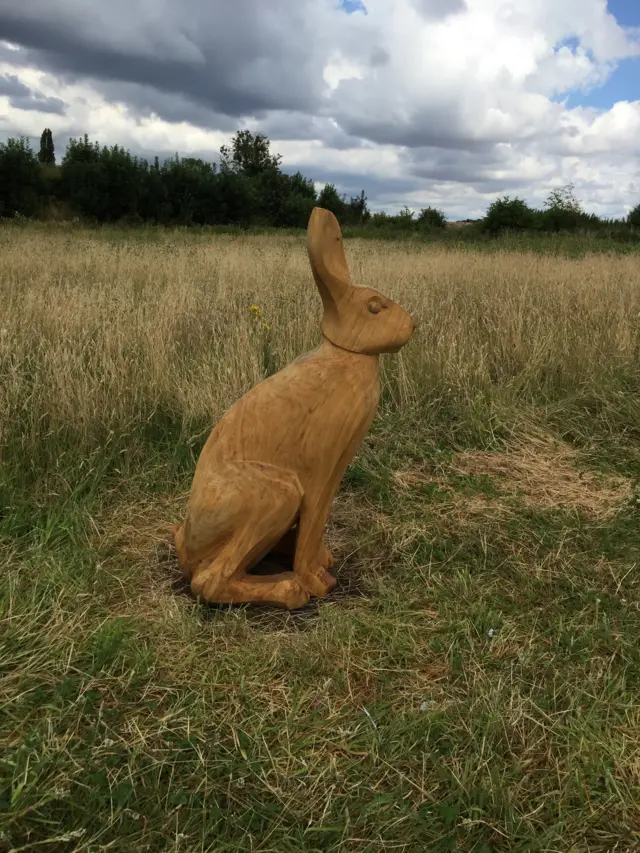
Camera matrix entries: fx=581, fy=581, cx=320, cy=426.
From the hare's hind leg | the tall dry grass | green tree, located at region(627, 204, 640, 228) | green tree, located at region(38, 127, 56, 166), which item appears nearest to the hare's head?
the hare's hind leg

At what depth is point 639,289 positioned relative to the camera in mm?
6762

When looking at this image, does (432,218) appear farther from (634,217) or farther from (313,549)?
(313,549)

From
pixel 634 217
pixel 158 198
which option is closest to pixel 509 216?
pixel 634 217

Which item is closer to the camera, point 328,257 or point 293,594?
point 328,257

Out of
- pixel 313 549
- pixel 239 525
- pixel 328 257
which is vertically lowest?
pixel 313 549

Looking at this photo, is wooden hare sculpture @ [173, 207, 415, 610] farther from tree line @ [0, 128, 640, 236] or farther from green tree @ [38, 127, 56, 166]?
green tree @ [38, 127, 56, 166]

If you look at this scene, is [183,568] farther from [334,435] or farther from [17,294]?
[17,294]

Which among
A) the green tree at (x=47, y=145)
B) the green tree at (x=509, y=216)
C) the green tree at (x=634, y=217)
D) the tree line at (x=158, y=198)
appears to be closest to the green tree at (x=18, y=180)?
the tree line at (x=158, y=198)

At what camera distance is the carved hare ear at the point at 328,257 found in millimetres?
2072

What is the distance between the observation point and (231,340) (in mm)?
4559

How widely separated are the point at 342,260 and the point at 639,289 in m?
5.92

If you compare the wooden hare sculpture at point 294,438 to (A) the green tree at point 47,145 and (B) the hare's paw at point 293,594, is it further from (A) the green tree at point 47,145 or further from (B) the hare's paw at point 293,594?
(A) the green tree at point 47,145

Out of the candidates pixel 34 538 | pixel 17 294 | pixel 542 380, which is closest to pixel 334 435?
pixel 34 538

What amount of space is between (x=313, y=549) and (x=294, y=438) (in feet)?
1.68
